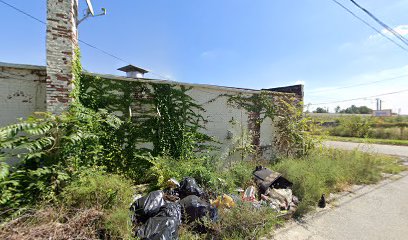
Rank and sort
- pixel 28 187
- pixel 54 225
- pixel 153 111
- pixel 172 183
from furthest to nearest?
pixel 153 111 < pixel 172 183 < pixel 28 187 < pixel 54 225

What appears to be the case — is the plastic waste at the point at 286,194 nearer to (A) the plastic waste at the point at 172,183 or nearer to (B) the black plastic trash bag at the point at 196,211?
(B) the black plastic trash bag at the point at 196,211

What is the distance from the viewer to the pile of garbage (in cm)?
287

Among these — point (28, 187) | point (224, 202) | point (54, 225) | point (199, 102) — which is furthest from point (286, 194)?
point (28, 187)

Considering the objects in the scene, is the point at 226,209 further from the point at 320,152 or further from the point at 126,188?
the point at 320,152

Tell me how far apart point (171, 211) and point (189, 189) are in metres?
0.76

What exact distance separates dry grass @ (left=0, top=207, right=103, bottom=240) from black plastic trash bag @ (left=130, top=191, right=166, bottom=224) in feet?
1.74

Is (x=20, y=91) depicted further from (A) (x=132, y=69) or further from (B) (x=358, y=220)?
(B) (x=358, y=220)

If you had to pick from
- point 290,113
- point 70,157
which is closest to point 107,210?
point 70,157

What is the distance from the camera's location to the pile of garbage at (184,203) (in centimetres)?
287

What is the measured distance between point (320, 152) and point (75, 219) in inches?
316

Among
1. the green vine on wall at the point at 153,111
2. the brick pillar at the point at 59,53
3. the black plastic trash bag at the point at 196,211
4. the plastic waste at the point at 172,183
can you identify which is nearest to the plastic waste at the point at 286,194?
the black plastic trash bag at the point at 196,211

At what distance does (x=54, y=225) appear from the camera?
2.60m

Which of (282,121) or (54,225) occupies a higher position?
(282,121)

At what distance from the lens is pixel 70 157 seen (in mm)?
3617
